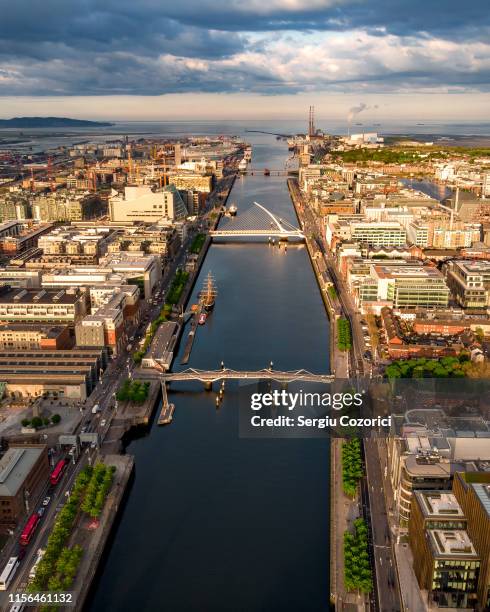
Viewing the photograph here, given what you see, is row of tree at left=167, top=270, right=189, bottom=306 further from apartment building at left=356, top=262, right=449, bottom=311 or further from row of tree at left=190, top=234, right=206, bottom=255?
apartment building at left=356, top=262, right=449, bottom=311

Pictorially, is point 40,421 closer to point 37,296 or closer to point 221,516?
point 221,516

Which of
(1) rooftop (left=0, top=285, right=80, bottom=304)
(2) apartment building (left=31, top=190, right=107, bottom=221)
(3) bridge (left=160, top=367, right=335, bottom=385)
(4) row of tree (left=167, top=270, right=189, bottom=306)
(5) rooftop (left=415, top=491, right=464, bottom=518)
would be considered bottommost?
(3) bridge (left=160, top=367, right=335, bottom=385)

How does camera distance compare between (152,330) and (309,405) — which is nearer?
(309,405)

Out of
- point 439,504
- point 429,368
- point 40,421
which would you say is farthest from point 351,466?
point 40,421

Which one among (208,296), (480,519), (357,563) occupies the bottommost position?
(357,563)

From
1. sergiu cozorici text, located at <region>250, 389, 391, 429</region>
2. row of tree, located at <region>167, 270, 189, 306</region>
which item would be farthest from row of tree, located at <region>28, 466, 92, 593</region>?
row of tree, located at <region>167, 270, 189, 306</region>
